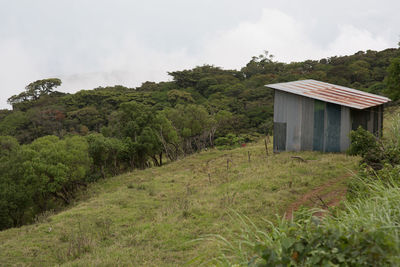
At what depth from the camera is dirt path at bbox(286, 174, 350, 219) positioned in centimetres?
741

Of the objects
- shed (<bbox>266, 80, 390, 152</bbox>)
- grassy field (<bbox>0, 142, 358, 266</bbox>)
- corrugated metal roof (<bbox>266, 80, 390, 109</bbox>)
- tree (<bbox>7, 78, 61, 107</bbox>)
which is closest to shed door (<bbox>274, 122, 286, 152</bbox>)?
shed (<bbox>266, 80, 390, 152</bbox>)

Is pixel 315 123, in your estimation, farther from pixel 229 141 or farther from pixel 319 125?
pixel 229 141

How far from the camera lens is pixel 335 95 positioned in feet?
52.0

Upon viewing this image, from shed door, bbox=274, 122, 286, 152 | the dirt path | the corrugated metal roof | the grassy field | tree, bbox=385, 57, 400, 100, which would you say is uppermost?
tree, bbox=385, 57, 400, 100

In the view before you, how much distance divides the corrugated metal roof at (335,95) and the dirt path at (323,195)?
20.1 feet

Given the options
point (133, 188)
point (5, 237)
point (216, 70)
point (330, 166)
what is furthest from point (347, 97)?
point (216, 70)

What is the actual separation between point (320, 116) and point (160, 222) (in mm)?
10458

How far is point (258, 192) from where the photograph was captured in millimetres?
9383

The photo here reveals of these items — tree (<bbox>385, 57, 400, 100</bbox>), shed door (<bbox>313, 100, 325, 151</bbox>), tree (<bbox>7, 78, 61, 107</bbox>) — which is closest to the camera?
shed door (<bbox>313, 100, 325, 151</bbox>)

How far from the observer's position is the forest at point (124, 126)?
795 inches

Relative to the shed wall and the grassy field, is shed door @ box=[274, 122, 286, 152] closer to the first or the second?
the shed wall

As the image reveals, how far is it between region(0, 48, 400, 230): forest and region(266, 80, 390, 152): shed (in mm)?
3341

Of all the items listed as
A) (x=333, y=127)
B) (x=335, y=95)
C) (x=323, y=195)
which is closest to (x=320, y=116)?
(x=333, y=127)

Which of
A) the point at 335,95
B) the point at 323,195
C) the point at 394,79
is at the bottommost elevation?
the point at 323,195
